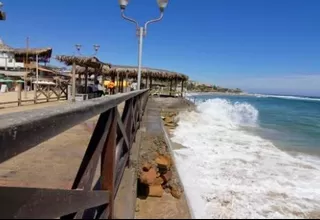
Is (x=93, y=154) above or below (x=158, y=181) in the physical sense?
above

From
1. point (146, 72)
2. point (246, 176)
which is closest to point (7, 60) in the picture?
point (146, 72)

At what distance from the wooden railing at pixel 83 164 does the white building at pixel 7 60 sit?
42.4 m

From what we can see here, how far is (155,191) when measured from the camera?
1812 mm

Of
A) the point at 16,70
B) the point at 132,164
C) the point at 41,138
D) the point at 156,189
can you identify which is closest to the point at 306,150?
the point at 132,164

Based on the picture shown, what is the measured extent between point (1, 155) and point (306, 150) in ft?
41.7

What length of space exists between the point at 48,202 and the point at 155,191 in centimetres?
61

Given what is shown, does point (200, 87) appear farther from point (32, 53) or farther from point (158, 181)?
point (158, 181)

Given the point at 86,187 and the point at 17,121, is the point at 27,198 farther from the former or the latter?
the point at 17,121

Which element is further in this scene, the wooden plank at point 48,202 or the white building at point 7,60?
the white building at point 7,60

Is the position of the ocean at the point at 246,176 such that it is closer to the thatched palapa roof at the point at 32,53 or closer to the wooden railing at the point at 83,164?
the wooden railing at the point at 83,164

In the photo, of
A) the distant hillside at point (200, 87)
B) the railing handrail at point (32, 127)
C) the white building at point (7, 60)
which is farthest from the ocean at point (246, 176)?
the distant hillside at point (200, 87)

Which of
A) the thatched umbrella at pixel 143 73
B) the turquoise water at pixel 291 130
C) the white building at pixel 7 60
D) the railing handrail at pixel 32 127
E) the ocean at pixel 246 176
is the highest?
the white building at pixel 7 60

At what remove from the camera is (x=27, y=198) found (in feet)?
5.06

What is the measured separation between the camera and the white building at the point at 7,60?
133 feet
